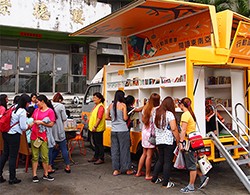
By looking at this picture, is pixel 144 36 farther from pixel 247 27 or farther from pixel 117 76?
pixel 247 27

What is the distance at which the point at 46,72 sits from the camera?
498 inches

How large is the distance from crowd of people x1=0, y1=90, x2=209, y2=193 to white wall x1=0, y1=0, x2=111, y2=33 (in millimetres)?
5583

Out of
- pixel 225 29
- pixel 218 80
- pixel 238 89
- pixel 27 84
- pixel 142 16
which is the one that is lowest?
pixel 238 89

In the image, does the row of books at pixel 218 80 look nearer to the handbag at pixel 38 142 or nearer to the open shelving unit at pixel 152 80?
the open shelving unit at pixel 152 80

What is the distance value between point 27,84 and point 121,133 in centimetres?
789

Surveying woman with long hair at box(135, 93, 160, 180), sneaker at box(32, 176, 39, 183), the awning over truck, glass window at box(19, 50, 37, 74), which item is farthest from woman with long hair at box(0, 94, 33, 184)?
glass window at box(19, 50, 37, 74)

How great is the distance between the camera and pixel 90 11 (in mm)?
11797

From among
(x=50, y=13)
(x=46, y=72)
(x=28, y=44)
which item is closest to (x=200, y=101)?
(x=50, y=13)

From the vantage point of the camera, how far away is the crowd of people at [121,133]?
4758 mm

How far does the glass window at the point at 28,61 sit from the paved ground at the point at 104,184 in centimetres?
689

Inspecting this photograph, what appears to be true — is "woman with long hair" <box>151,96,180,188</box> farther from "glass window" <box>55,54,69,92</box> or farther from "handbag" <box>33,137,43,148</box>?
"glass window" <box>55,54,69,92</box>

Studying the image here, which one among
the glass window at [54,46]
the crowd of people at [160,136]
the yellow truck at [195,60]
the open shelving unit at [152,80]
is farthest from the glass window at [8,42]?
the crowd of people at [160,136]

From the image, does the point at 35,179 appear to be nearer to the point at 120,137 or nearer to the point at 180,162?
the point at 120,137

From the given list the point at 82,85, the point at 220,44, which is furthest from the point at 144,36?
the point at 82,85
